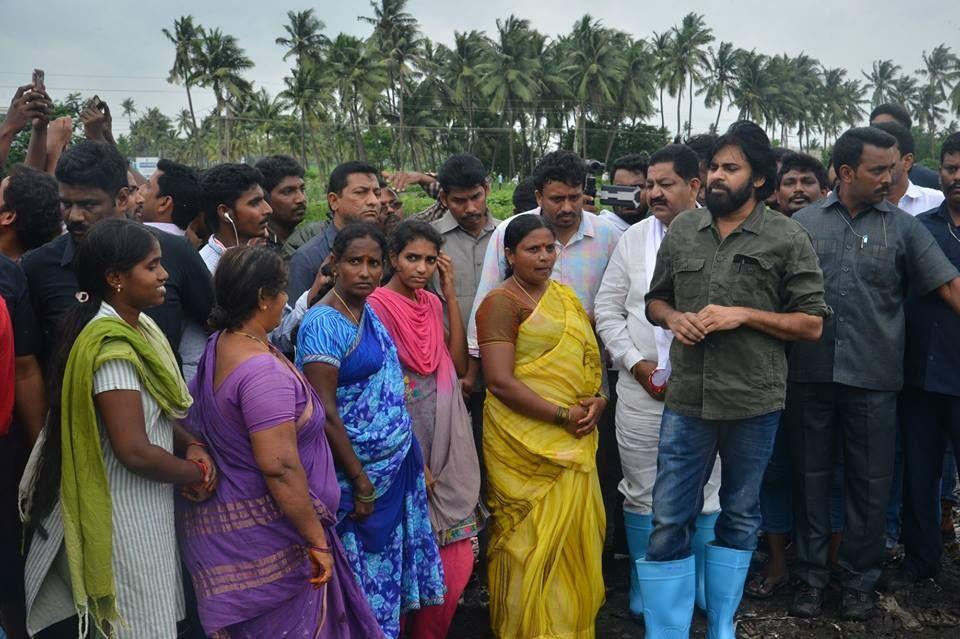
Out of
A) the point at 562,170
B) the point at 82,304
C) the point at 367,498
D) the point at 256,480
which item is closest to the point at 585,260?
the point at 562,170

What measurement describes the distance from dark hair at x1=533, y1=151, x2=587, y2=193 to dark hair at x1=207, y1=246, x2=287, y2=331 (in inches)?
75.5

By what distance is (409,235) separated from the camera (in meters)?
3.56

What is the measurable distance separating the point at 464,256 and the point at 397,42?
2187 inches

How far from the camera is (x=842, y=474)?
427cm

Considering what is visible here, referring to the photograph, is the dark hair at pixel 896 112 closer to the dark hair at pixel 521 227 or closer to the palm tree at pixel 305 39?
the dark hair at pixel 521 227

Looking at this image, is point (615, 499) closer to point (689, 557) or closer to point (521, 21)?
point (689, 557)

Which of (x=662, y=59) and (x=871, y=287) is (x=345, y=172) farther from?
(x=662, y=59)

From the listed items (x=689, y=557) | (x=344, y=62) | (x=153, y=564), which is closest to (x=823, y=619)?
(x=689, y=557)

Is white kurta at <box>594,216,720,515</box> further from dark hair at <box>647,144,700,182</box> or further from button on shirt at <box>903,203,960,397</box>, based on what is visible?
button on shirt at <box>903,203,960,397</box>

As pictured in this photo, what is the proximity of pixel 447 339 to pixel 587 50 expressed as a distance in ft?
197

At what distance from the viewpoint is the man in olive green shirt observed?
3170 millimetres

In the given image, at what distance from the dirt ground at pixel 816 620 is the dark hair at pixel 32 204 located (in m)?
2.63

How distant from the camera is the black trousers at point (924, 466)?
13.4 ft

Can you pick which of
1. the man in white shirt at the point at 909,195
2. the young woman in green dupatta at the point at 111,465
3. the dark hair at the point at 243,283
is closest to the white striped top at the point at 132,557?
the young woman in green dupatta at the point at 111,465
